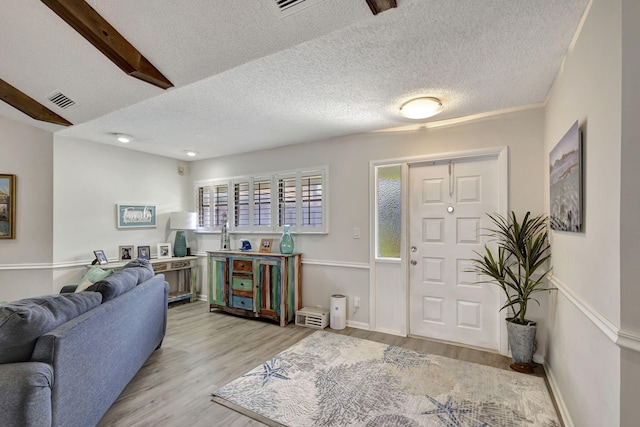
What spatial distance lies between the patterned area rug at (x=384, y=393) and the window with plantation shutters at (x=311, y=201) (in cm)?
169

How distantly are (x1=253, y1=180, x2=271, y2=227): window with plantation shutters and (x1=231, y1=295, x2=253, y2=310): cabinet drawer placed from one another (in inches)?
42.7

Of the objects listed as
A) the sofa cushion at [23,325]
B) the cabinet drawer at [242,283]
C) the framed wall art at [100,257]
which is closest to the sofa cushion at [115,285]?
the sofa cushion at [23,325]

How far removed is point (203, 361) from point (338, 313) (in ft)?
5.12

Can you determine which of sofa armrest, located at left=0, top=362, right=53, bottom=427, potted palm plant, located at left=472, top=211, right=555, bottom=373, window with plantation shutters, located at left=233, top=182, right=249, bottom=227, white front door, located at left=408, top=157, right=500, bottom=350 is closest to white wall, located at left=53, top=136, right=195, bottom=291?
window with plantation shutters, located at left=233, top=182, right=249, bottom=227

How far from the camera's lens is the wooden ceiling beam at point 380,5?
4.98ft

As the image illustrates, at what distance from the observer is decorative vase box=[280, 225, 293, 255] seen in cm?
401

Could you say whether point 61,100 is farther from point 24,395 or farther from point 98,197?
point 24,395

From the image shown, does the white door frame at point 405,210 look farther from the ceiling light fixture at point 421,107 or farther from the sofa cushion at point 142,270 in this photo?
the sofa cushion at point 142,270

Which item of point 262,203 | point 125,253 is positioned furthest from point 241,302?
point 125,253

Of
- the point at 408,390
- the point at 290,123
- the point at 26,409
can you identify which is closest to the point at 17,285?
the point at 26,409

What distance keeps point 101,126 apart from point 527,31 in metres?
4.16

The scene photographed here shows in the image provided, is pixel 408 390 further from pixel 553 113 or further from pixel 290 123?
pixel 290 123

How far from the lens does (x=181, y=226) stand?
16.1 ft

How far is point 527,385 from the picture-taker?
2.36 metres
